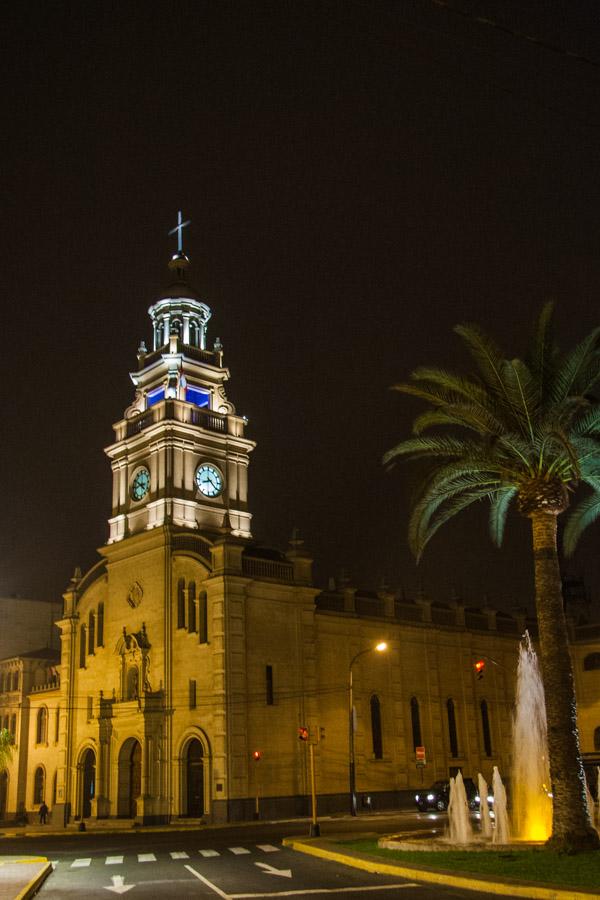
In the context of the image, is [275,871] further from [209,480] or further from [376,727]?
[209,480]

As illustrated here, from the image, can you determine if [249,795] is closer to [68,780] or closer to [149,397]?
[68,780]

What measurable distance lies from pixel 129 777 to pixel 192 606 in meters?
10.2

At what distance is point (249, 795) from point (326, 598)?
44.3ft

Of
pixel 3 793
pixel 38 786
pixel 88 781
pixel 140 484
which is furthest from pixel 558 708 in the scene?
pixel 3 793

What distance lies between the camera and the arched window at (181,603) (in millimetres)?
53812

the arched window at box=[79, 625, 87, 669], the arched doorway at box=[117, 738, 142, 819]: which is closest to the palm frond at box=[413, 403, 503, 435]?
the arched doorway at box=[117, 738, 142, 819]

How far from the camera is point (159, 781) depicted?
166ft

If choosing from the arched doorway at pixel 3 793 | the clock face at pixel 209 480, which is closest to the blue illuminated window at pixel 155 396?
the clock face at pixel 209 480

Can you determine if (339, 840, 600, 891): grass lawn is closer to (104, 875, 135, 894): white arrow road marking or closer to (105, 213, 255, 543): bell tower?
(104, 875, 135, 894): white arrow road marking

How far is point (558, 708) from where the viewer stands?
23688 mm

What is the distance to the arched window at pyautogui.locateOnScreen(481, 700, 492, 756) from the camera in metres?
64.8

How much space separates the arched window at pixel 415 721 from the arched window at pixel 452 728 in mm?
2971

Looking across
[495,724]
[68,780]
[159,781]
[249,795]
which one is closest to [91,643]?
[68,780]

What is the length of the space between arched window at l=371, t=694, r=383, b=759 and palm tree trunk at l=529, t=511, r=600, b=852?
3528cm
